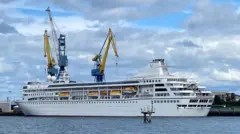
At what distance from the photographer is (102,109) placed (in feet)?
353

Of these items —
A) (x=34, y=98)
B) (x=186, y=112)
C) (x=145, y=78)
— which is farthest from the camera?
(x=34, y=98)

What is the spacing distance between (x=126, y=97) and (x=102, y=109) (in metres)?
5.54

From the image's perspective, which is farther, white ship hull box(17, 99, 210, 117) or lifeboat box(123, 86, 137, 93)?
lifeboat box(123, 86, 137, 93)

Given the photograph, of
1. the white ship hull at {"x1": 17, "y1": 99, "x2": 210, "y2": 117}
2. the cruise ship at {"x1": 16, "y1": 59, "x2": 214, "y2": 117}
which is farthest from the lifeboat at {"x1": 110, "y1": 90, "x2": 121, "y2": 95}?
the white ship hull at {"x1": 17, "y1": 99, "x2": 210, "y2": 117}

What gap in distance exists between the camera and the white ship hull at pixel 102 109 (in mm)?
98250

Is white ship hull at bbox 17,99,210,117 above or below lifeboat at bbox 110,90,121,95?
below

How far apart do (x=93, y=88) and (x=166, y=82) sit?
17.1 m

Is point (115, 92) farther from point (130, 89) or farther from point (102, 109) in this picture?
point (102, 109)

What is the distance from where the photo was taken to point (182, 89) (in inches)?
3910

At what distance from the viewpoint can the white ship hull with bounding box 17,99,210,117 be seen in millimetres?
98250

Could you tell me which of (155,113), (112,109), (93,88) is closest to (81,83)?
(93,88)

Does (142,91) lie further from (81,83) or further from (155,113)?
(81,83)

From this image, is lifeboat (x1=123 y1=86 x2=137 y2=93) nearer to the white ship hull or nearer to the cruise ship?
the cruise ship

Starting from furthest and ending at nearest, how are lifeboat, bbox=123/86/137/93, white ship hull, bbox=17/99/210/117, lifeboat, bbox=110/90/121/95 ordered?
lifeboat, bbox=110/90/121/95
lifeboat, bbox=123/86/137/93
white ship hull, bbox=17/99/210/117
